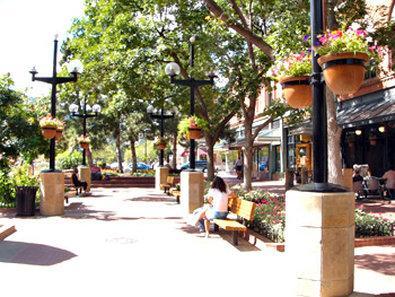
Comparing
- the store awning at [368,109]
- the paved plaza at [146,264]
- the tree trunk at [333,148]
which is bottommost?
the paved plaza at [146,264]

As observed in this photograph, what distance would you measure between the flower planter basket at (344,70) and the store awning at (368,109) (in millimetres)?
12093

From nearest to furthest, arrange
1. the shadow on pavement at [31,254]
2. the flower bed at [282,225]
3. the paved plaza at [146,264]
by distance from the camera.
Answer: the paved plaza at [146,264] < the shadow on pavement at [31,254] < the flower bed at [282,225]

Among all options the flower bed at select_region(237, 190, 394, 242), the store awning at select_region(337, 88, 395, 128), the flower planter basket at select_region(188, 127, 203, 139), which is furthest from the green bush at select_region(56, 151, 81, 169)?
the flower bed at select_region(237, 190, 394, 242)

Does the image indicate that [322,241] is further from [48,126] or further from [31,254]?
[48,126]

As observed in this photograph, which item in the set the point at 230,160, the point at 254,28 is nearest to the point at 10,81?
the point at 254,28

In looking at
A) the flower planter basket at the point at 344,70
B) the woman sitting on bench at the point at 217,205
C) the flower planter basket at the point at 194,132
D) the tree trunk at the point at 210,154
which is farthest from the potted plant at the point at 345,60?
the tree trunk at the point at 210,154

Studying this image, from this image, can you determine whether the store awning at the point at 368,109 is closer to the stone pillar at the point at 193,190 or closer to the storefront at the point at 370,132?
the storefront at the point at 370,132

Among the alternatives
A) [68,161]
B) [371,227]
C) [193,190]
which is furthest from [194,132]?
[68,161]

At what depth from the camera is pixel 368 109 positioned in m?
19.4

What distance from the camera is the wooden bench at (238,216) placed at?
8662 millimetres

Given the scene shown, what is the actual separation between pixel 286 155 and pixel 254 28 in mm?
16771

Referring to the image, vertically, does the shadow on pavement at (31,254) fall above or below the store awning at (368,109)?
below

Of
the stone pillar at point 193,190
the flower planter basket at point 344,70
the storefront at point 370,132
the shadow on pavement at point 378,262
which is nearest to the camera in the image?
the flower planter basket at point 344,70

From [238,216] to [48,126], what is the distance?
21.1ft
